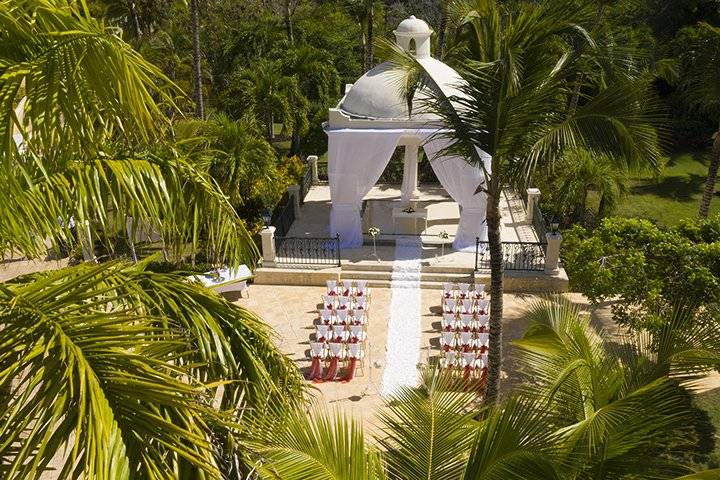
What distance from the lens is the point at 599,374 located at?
684 cm

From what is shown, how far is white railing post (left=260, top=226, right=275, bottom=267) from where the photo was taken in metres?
17.4

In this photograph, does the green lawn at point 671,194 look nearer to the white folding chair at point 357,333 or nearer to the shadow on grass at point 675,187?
the shadow on grass at point 675,187

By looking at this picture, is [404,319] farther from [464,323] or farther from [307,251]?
[307,251]

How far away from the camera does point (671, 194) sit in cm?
2719

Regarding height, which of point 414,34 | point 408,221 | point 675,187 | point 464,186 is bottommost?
point 675,187

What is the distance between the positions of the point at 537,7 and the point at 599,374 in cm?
412

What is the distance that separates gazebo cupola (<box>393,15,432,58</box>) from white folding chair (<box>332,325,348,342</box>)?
764 centimetres

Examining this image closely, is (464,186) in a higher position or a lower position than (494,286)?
higher

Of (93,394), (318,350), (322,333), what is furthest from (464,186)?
(93,394)

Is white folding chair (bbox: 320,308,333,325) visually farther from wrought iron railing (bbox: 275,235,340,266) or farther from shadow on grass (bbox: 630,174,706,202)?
shadow on grass (bbox: 630,174,706,202)

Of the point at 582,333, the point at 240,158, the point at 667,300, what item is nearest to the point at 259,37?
the point at 240,158

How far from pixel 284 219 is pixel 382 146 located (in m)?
3.83

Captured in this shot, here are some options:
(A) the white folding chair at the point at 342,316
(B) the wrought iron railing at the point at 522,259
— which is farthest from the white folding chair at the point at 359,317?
(B) the wrought iron railing at the point at 522,259

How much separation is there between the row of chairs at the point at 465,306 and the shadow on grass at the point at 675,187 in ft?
49.3
